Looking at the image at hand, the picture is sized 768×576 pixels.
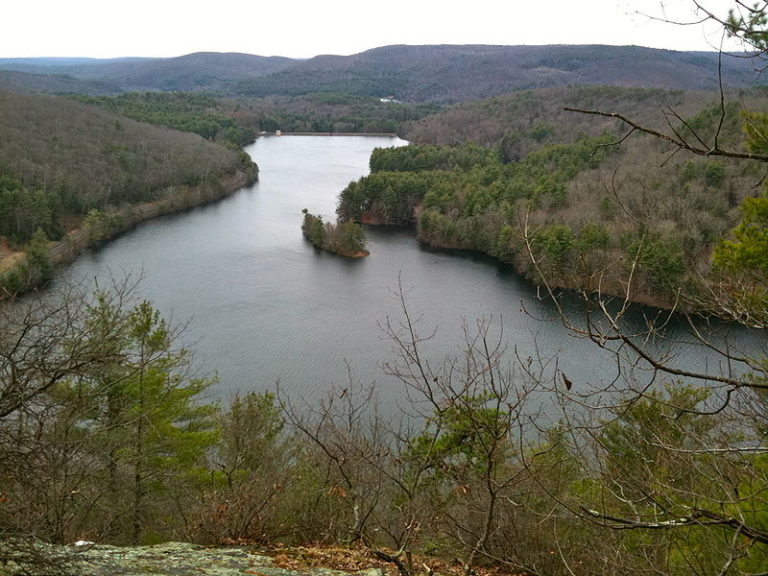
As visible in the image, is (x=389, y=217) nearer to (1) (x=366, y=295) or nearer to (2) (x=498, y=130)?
(1) (x=366, y=295)

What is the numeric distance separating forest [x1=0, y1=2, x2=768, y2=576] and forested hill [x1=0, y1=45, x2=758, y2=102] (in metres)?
30.7

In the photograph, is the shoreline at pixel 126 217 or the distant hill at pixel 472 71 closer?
the shoreline at pixel 126 217

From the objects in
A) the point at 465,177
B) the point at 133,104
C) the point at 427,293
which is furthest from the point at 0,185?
the point at 133,104

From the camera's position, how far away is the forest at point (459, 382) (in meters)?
2.53

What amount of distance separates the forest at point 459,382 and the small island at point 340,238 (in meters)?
0.26

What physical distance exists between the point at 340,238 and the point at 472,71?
327 feet

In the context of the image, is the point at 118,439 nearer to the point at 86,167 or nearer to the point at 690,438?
the point at 690,438

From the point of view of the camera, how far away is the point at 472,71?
118 meters

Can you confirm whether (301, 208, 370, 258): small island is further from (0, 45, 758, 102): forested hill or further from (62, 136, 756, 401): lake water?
(0, 45, 758, 102): forested hill

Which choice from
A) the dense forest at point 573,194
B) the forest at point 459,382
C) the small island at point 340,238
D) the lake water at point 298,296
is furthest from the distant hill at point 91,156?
the dense forest at point 573,194

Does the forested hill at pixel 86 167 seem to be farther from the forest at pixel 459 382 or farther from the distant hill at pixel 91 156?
the forest at pixel 459 382

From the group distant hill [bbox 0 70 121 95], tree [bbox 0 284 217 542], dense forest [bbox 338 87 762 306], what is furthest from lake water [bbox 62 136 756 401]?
distant hill [bbox 0 70 121 95]

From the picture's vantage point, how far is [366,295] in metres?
22.3

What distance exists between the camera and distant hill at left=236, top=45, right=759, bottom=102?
86875mm
